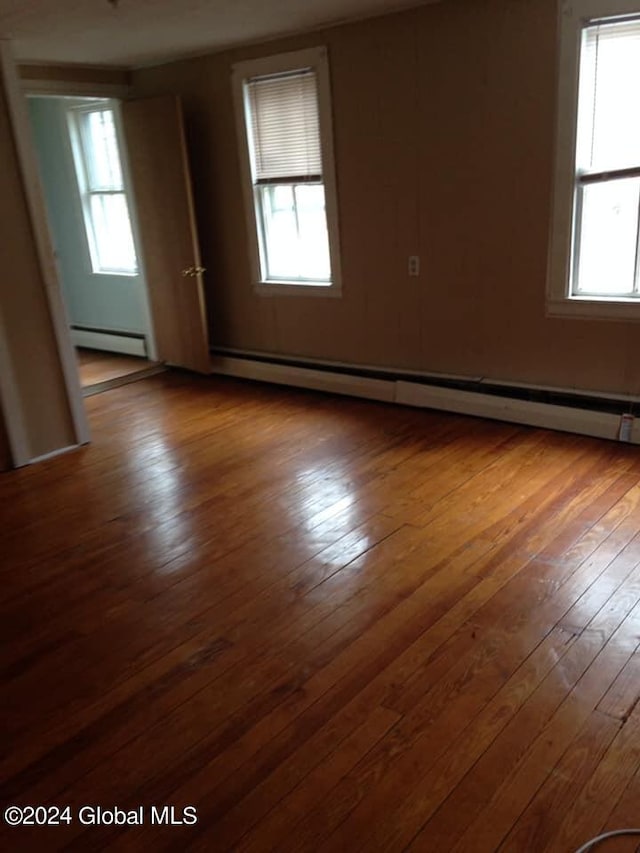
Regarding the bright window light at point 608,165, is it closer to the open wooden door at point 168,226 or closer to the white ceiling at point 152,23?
the white ceiling at point 152,23

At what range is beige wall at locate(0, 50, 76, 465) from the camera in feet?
12.7

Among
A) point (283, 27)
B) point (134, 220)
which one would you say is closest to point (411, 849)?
point (283, 27)

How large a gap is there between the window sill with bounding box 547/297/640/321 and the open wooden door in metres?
2.85

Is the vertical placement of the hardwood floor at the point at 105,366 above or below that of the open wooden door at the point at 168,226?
below

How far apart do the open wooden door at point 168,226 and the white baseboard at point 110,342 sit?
488 millimetres

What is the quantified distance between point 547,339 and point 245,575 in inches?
92.2

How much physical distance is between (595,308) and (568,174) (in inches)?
28.9

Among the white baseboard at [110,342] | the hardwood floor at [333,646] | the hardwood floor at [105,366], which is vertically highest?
the white baseboard at [110,342]

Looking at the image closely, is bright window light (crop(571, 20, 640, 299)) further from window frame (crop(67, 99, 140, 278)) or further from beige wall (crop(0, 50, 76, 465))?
window frame (crop(67, 99, 140, 278))

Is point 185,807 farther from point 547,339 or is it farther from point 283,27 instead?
point 283,27

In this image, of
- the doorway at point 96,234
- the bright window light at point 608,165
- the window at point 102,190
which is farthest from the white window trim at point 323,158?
the bright window light at point 608,165

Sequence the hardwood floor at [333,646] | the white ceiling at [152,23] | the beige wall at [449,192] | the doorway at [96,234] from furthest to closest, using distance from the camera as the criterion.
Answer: the doorway at [96,234]
the beige wall at [449,192]
the white ceiling at [152,23]
the hardwood floor at [333,646]

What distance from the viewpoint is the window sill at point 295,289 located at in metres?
5.02

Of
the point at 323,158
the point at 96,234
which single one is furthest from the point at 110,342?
the point at 323,158
